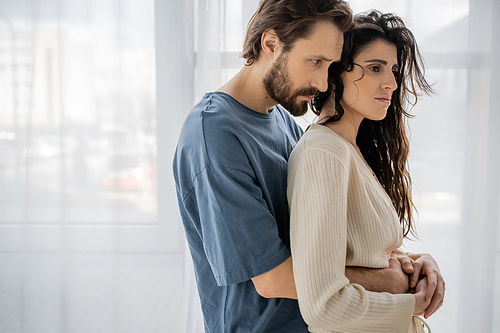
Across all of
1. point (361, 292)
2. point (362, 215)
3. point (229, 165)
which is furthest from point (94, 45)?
point (361, 292)

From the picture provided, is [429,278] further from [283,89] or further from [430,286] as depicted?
[283,89]

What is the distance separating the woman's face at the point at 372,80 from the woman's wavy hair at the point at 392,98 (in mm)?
16

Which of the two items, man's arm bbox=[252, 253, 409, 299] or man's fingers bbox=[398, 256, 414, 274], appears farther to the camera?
man's fingers bbox=[398, 256, 414, 274]

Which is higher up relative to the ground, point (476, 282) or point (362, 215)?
point (362, 215)

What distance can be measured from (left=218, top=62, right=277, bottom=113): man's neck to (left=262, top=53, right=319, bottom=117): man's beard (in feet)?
0.08

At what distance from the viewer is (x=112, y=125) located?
69.4 inches

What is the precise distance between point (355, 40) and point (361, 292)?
2.15 feet

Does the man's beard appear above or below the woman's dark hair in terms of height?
below

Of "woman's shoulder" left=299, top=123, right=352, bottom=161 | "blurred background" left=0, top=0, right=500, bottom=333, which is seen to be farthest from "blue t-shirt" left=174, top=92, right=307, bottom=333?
"blurred background" left=0, top=0, right=500, bottom=333

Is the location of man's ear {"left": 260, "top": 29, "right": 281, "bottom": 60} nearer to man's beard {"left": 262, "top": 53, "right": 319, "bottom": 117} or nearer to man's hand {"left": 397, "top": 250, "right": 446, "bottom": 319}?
man's beard {"left": 262, "top": 53, "right": 319, "bottom": 117}

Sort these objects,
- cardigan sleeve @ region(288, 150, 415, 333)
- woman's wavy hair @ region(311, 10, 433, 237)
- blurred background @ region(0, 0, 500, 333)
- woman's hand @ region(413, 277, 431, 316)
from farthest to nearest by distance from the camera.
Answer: blurred background @ region(0, 0, 500, 333) < woman's wavy hair @ region(311, 10, 433, 237) < woman's hand @ region(413, 277, 431, 316) < cardigan sleeve @ region(288, 150, 415, 333)

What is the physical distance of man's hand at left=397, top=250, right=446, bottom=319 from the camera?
0.89m

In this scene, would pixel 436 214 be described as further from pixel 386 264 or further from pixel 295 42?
pixel 295 42

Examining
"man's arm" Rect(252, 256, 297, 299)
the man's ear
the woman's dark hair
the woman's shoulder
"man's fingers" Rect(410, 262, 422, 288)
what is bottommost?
"man's fingers" Rect(410, 262, 422, 288)
